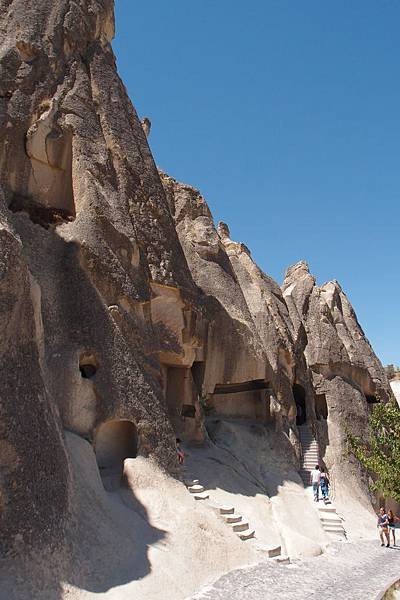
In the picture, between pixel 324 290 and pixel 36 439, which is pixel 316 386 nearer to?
pixel 324 290

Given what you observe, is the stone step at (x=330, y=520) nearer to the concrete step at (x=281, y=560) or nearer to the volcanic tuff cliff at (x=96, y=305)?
the volcanic tuff cliff at (x=96, y=305)

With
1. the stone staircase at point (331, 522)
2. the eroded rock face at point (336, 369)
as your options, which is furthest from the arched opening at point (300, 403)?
the stone staircase at point (331, 522)

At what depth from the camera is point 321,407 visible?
2334 cm

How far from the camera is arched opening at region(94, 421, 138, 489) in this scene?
35.9 ft

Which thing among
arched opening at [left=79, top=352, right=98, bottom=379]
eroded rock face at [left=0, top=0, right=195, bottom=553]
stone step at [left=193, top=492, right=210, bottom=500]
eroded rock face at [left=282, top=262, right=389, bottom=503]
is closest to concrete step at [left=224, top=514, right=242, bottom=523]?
stone step at [left=193, top=492, right=210, bottom=500]

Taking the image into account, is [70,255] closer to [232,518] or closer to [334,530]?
[232,518]

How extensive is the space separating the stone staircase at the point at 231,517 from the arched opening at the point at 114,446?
1699 millimetres

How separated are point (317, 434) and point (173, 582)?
13902mm

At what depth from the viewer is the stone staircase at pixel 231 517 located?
35.8 ft

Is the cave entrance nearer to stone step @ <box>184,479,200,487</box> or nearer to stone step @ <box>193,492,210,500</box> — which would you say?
stone step @ <box>184,479,200,487</box>

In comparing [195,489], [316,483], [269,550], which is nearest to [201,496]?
[195,489]

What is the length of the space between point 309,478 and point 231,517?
755 cm

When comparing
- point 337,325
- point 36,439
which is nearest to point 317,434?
point 337,325

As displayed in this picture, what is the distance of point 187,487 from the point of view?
11859 millimetres
